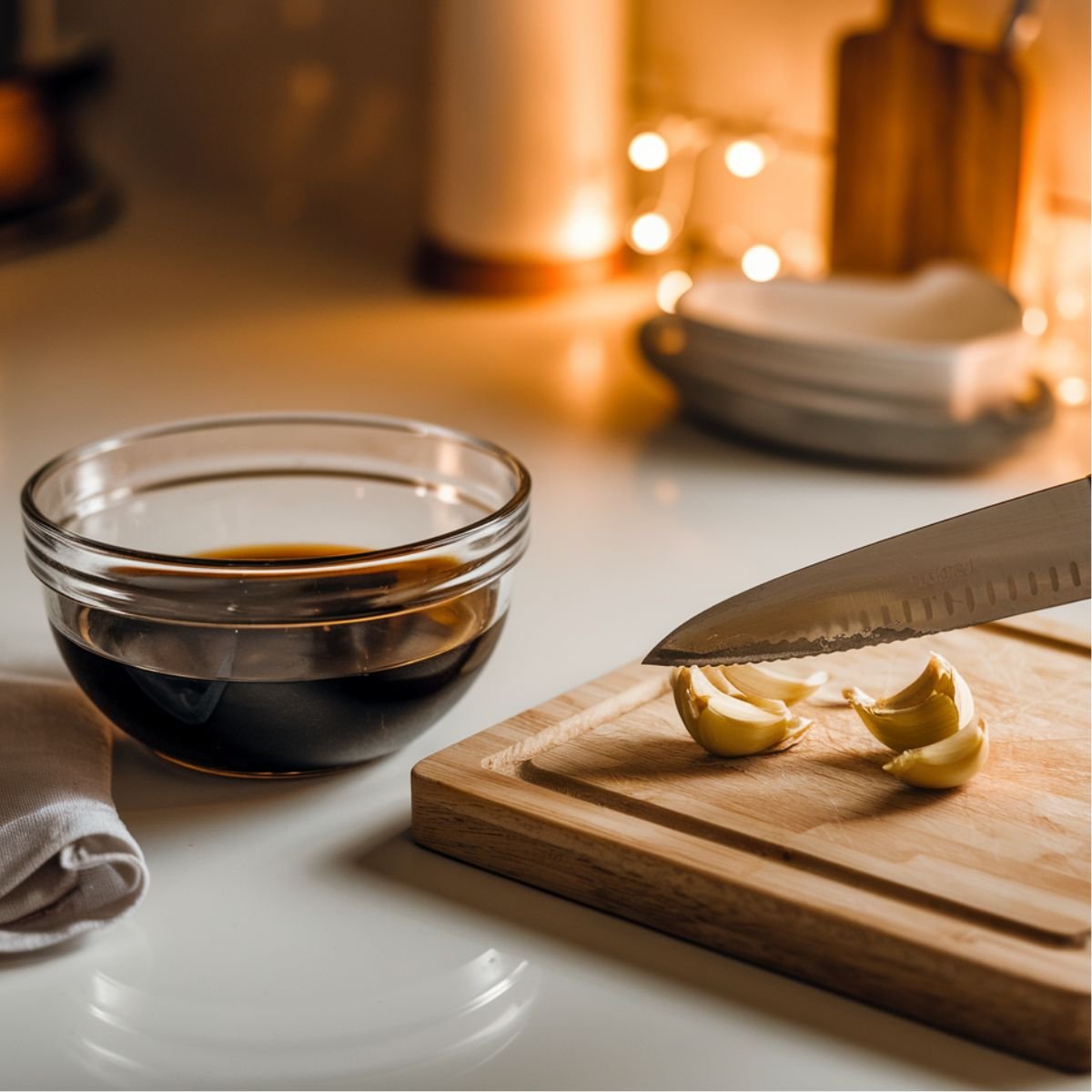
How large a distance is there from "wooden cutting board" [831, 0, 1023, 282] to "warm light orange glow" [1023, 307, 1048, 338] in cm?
7

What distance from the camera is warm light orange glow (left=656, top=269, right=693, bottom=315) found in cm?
170

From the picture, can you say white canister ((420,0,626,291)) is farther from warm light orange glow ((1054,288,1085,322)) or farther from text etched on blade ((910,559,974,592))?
text etched on blade ((910,559,974,592))

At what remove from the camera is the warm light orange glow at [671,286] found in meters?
1.70

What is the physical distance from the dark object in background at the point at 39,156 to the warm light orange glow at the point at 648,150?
25.7 inches

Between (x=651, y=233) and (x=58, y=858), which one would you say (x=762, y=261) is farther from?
(x=58, y=858)

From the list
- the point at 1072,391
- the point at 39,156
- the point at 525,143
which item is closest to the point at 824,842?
the point at 1072,391

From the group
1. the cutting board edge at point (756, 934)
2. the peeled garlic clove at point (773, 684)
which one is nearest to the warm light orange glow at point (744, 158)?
the peeled garlic clove at point (773, 684)

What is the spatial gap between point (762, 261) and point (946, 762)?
110 cm

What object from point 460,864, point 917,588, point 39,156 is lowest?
point 460,864

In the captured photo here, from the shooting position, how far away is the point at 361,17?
6.28 ft

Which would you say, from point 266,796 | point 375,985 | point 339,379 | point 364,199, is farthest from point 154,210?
point 375,985

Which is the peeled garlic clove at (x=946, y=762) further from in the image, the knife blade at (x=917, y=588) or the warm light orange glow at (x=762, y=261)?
the warm light orange glow at (x=762, y=261)

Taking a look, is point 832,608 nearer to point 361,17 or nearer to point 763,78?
point 763,78

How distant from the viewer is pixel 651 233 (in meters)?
1.79
